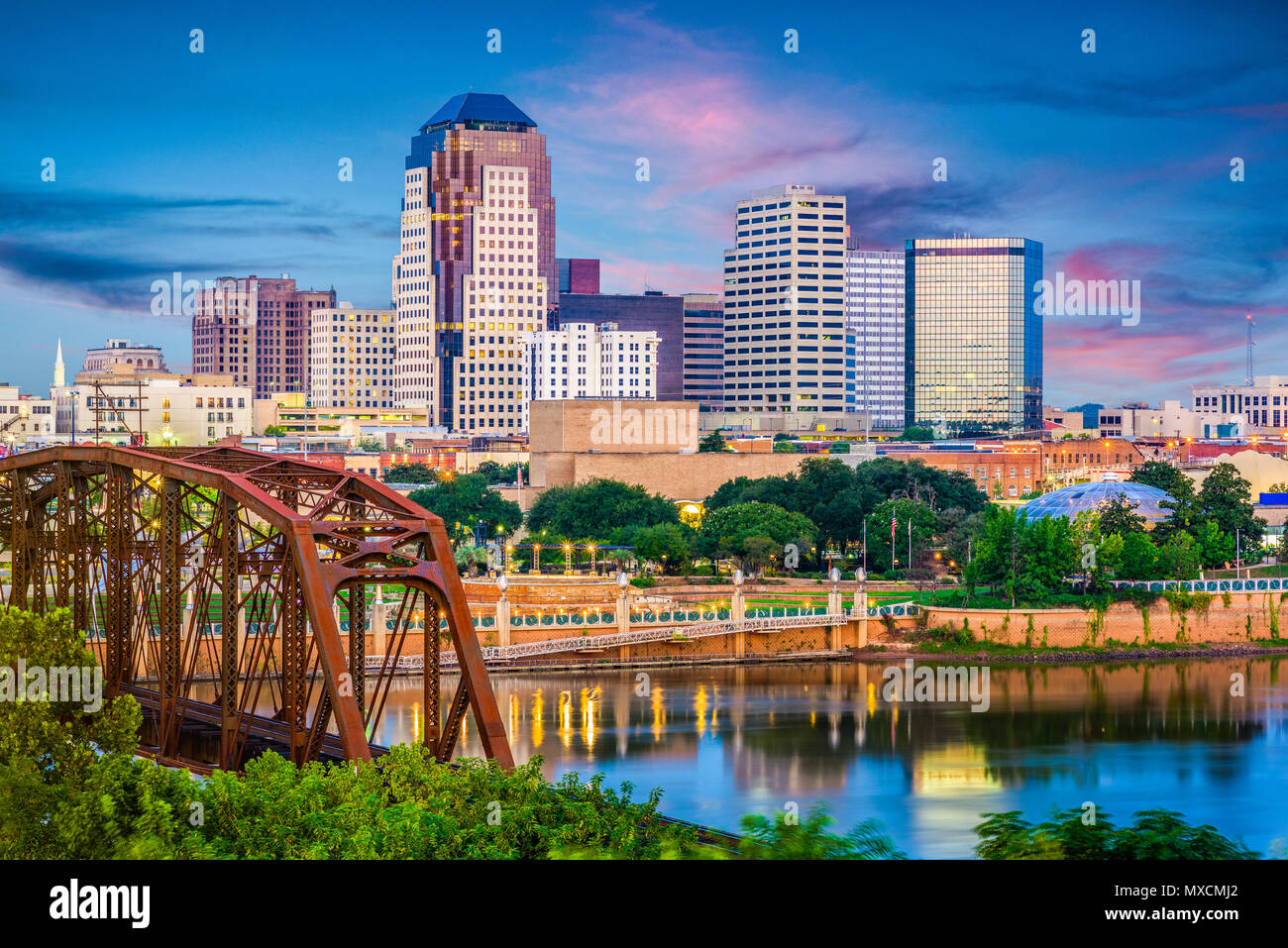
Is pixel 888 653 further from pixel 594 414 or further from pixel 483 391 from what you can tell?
pixel 483 391

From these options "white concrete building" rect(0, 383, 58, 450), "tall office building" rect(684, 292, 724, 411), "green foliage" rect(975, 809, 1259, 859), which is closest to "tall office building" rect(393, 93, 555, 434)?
"tall office building" rect(684, 292, 724, 411)

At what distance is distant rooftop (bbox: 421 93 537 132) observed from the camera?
181 meters

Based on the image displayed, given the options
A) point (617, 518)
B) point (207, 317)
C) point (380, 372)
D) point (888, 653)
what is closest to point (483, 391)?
point (380, 372)

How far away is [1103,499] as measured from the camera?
79250 millimetres

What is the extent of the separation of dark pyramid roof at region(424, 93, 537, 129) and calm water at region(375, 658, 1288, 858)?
5145 inches

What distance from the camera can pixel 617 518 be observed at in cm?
8556

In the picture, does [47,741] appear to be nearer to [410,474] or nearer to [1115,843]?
[1115,843]

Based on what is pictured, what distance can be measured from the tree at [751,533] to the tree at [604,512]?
5.13 m

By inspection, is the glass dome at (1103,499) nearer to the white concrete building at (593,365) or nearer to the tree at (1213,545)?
the tree at (1213,545)

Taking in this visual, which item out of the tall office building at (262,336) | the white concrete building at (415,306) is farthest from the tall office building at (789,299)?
the tall office building at (262,336)

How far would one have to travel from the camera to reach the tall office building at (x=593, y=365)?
158750 millimetres

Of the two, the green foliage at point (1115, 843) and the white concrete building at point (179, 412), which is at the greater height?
the white concrete building at point (179, 412)

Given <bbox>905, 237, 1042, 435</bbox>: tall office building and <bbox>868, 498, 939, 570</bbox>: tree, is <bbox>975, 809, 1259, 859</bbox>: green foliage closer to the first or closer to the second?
<bbox>868, 498, 939, 570</bbox>: tree

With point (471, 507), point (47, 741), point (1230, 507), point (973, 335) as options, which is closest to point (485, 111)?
point (973, 335)
